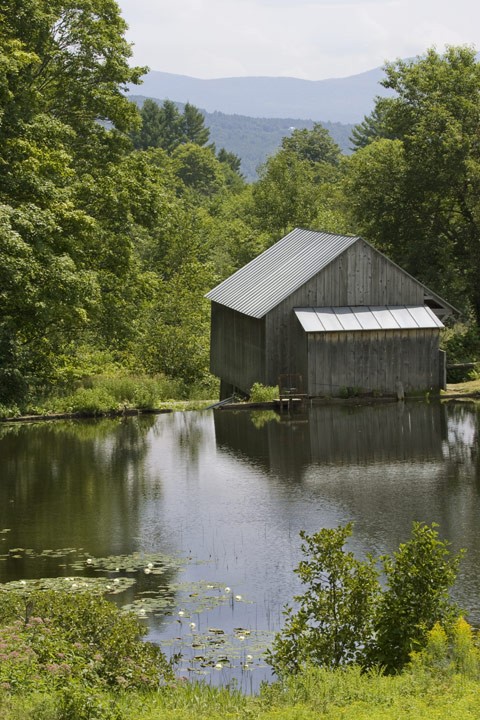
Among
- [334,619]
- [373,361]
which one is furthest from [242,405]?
[334,619]

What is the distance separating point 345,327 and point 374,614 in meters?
24.1

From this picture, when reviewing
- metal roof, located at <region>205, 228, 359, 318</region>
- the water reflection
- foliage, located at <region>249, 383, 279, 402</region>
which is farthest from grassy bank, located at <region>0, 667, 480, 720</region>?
metal roof, located at <region>205, 228, 359, 318</region>

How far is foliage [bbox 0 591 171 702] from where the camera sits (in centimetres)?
1153

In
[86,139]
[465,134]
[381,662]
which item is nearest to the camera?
[381,662]

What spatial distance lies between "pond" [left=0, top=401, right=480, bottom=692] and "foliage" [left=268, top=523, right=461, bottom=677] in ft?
3.23

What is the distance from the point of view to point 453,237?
49562 millimetres

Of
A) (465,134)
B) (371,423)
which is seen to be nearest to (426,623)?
(371,423)

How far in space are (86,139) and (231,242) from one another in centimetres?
3405

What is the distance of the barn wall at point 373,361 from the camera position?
37.0m

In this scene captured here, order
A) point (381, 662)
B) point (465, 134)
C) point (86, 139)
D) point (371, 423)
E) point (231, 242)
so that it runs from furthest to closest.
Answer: point (231, 242), point (465, 134), point (86, 139), point (371, 423), point (381, 662)

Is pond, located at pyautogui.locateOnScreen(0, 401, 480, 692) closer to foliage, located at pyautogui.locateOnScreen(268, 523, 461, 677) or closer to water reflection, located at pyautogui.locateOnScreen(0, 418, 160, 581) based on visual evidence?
water reflection, located at pyautogui.locateOnScreen(0, 418, 160, 581)

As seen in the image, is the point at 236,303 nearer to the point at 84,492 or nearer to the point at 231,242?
the point at 84,492

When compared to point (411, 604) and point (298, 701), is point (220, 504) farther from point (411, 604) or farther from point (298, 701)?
point (298, 701)

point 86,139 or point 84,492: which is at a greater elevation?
point 86,139
